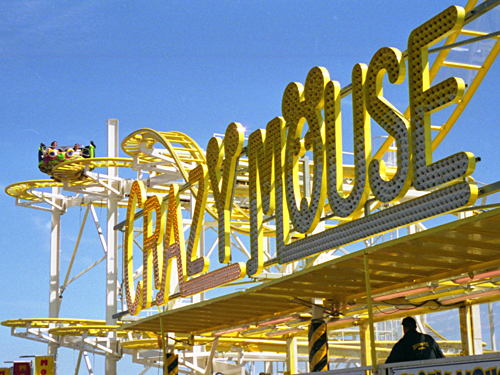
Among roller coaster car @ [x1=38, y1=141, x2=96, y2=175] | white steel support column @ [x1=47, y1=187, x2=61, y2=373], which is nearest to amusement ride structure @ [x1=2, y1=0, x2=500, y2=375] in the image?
roller coaster car @ [x1=38, y1=141, x2=96, y2=175]

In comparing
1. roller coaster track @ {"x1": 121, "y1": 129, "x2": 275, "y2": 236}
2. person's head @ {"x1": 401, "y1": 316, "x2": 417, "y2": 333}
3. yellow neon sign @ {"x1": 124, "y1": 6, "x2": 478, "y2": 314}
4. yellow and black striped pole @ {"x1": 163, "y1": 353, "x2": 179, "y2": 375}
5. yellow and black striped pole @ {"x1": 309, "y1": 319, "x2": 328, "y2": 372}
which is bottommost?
yellow and black striped pole @ {"x1": 163, "y1": 353, "x2": 179, "y2": 375}

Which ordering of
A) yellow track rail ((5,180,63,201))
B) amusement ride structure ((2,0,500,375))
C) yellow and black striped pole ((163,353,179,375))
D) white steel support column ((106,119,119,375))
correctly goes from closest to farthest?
amusement ride structure ((2,0,500,375)) → yellow and black striped pole ((163,353,179,375)) → white steel support column ((106,119,119,375)) → yellow track rail ((5,180,63,201))

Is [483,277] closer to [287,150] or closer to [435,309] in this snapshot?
[435,309]

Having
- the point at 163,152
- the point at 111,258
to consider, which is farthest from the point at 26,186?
the point at 163,152

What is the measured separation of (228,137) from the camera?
1320 cm

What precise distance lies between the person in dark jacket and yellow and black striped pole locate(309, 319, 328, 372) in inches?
84.9

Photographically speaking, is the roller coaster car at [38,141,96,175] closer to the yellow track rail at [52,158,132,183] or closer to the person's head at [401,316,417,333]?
the yellow track rail at [52,158,132,183]

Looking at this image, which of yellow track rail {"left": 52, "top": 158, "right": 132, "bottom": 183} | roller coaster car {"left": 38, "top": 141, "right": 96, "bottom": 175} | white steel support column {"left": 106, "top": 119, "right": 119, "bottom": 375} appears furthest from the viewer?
roller coaster car {"left": 38, "top": 141, "right": 96, "bottom": 175}

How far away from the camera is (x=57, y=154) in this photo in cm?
2809

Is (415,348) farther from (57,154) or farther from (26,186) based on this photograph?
(26,186)

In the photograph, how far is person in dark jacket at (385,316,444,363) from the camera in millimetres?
8281

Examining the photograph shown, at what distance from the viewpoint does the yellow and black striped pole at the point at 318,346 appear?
1060 cm

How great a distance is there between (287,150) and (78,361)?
66.5ft

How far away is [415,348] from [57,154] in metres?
22.0
